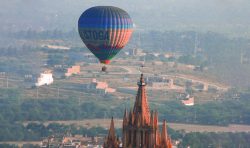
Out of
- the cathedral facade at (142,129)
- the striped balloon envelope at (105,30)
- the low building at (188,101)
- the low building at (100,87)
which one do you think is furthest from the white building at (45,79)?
the cathedral facade at (142,129)

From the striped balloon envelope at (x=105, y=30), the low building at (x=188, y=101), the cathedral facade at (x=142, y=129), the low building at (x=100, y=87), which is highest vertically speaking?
the striped balloon envelope at (x=105, y=30)

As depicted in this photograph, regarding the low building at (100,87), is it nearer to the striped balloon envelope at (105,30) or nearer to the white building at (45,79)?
the white building at (45,79)

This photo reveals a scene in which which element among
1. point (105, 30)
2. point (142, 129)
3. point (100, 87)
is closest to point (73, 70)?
point (100, 87)

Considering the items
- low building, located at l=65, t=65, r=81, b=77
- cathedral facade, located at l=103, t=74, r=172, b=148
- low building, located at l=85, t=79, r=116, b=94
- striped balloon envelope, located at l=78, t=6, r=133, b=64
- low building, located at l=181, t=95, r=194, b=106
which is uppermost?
striped balloon envelope, located at l=78, t=6, r=133, b=64

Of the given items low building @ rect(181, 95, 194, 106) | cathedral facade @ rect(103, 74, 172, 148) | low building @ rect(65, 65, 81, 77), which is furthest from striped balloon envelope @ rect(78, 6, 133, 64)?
low building @ rect(65, 65, 81, 77)

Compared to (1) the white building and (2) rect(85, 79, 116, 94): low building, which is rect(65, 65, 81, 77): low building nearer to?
(1) the white building

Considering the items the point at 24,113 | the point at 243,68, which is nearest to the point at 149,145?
the point at 24,113

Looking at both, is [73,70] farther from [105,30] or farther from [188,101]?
[105,30]

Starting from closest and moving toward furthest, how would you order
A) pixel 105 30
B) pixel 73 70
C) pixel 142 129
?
1. pixel 142 129
2. pixel 105 30
3. pixel 73 70
